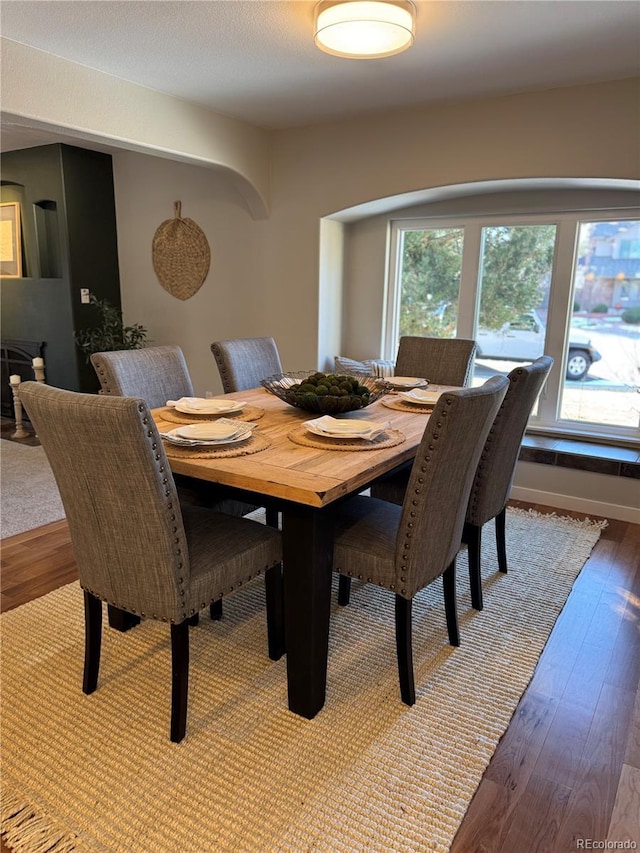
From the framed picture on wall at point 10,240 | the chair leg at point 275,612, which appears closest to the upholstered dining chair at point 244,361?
the chair leg at point 275,612

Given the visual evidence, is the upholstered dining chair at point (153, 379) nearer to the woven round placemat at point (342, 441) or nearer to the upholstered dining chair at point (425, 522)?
the woven round placemat at point (342, 441)

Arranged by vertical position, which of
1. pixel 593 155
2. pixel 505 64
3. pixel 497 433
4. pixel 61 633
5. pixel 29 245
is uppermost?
pixel 505 64

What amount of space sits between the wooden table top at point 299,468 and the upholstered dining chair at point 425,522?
0.53 feet

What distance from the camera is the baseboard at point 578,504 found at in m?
3.36

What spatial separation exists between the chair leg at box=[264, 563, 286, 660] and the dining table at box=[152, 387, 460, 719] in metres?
0.24

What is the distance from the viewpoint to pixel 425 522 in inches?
67.4

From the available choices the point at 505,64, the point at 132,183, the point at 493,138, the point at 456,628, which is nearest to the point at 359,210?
the point at 493,138

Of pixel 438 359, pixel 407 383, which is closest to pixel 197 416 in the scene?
pixel 407 383

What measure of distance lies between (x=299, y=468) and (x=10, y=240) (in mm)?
5045

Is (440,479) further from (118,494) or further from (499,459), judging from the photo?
(118,494)

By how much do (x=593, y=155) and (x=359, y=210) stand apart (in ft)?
5.04

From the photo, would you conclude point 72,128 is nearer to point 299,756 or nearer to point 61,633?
point 61,633

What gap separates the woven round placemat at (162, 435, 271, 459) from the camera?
68.1 inches

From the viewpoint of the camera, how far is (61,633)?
220 cm
